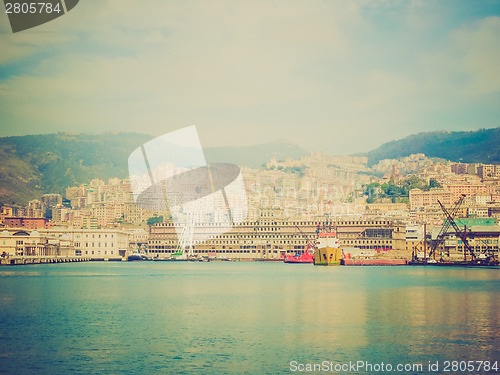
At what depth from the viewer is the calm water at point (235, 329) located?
1141 cm

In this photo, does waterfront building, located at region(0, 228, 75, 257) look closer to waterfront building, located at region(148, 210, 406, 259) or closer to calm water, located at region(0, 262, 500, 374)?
waterfront building, located at region(148, 210, 406, 259)

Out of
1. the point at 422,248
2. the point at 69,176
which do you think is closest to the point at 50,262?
the point at 422,248

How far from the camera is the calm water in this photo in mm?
11406

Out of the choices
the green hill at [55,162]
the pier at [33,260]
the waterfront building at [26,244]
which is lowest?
the pier at [33,260]

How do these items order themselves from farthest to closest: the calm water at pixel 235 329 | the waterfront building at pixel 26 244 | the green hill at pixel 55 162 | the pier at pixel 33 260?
the green hill at pixel 55 162
the waterfront building at pixel 26 244
the pier at pixel 33 260
the calm water at pixel 235 329

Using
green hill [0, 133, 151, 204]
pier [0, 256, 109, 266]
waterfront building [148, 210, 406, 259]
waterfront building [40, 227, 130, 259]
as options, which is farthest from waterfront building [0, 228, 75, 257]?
green hill [0, 133, 151, 204]

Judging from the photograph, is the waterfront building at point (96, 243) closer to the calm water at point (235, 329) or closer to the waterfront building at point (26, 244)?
the waterfront building at point (26, 244)

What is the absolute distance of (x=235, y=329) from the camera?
48.4 feet

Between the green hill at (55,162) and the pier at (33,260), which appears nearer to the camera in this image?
the pier at (33,260)

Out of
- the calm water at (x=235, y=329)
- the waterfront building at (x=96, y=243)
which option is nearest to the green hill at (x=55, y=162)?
the waterfront building at (x=96, y=243)

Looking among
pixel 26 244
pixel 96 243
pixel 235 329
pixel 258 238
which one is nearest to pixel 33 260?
pixel 26 244

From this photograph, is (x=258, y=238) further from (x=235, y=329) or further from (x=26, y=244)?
(x=235, y=329)

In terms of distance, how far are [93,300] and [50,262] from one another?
39223 mm

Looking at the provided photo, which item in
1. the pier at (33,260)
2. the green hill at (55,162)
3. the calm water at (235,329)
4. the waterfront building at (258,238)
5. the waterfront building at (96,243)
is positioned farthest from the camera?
the green hill at (55,162)
